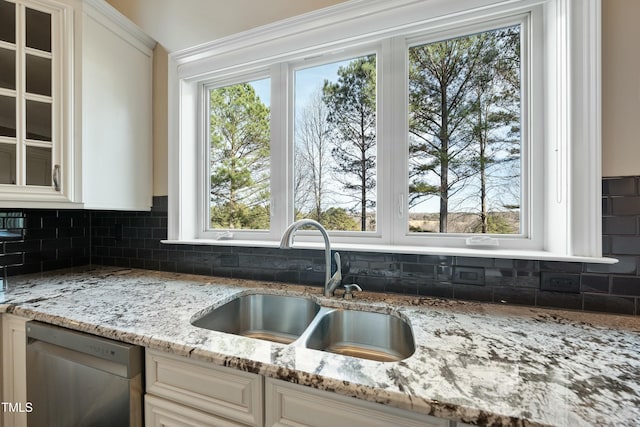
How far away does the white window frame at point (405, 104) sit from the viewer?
0.95 meters

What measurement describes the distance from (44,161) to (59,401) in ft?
3.55

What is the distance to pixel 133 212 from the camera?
5.90ft

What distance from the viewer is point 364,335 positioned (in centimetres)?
108

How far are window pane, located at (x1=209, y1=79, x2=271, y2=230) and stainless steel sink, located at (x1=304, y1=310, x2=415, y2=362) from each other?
2.47 feet

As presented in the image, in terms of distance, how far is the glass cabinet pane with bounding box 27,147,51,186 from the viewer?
1277 millimetres

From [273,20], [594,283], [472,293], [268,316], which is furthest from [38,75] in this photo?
[594,283]

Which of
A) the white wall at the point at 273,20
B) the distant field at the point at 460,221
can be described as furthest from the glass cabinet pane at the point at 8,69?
the distant field at the point at 460,221

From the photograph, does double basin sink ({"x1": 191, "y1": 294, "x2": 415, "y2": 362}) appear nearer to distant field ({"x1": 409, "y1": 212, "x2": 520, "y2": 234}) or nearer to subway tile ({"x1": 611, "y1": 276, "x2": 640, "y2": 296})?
distant field ({"x1": 409, "y1": 212, "x2": 520, "y2": 234})

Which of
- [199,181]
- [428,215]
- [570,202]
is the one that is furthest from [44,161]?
[570,202]

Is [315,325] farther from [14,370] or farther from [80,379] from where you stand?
[14,370]

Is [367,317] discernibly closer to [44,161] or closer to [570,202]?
[570,202]

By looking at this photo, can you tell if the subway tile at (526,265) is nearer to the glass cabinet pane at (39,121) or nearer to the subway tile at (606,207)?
the subway tile at (606,207)

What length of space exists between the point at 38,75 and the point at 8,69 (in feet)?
0.33

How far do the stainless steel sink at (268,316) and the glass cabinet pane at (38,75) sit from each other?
1392mm
